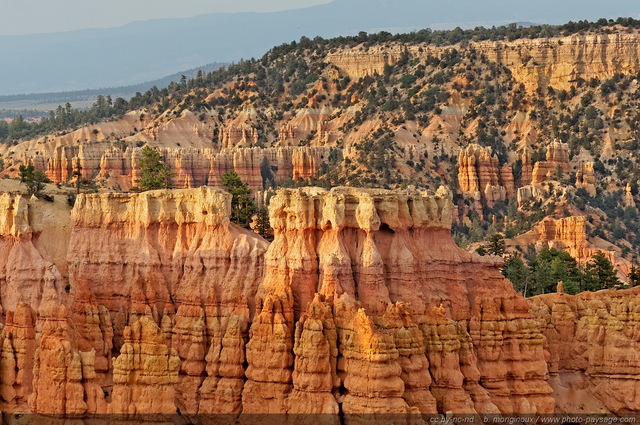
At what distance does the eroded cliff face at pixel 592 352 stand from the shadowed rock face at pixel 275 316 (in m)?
0.59

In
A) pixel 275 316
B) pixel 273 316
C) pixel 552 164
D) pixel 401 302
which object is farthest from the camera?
pixel 552 164

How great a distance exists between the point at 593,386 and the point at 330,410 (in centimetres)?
1855

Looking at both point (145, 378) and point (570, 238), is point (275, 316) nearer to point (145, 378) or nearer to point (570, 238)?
point (145, 378)

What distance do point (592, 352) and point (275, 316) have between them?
19.0m

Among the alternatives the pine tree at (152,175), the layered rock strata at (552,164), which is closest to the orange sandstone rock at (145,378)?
the pine tree at (152,175)

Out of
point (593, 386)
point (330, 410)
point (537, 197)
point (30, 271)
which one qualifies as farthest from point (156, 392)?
point (537, 197)

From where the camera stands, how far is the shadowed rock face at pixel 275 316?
64375mm

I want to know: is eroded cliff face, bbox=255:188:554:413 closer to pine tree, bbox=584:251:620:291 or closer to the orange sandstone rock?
the orange sandstone rock

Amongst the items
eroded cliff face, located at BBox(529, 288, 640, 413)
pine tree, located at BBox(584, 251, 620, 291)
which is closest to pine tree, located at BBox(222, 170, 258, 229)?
eroded cliff face, located at BBox(529, 288, 640, 413)

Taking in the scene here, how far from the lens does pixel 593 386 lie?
78812 mm

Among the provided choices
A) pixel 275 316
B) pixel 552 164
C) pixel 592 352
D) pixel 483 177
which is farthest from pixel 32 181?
pixel 552 164

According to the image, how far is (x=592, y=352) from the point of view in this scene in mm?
79875

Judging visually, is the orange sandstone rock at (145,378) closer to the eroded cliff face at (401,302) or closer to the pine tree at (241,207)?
the eroded cliff face at (401,302)

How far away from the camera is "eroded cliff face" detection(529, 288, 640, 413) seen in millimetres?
77625
